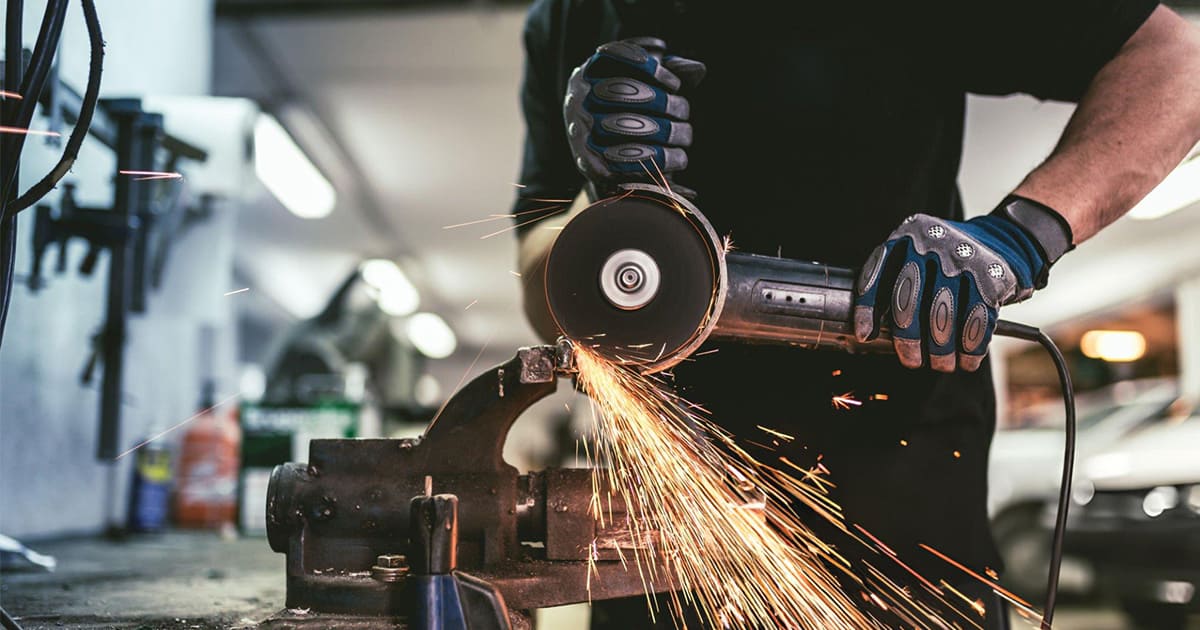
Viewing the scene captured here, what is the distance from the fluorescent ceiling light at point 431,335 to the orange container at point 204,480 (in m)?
8.46

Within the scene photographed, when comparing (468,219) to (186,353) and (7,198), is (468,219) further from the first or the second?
(7,198)

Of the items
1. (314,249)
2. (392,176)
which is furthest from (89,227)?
(314,249)

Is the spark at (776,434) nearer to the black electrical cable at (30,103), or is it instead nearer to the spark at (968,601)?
the spark at (968,601)

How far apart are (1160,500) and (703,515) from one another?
4.69 metres

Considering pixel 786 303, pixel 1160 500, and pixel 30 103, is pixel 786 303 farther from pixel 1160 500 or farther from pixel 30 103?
pixel 1160 500

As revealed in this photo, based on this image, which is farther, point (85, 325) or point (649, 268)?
point (85, 325)

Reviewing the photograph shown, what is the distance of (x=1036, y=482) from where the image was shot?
5.97 m

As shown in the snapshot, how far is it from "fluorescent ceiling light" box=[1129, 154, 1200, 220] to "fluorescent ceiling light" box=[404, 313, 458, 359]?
8.21 meters

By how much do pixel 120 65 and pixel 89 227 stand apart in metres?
0.73

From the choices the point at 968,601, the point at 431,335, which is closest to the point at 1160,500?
the point at 968,601

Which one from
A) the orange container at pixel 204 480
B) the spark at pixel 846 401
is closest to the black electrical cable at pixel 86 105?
the spark at pixel 846 401

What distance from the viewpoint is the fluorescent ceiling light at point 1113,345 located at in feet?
37.6

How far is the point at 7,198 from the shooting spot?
0.98 metres

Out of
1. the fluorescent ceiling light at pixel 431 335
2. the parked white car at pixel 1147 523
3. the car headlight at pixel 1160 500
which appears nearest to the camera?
the parked white car at pixel 1147 523
